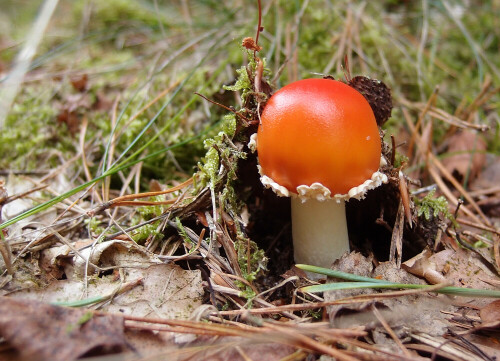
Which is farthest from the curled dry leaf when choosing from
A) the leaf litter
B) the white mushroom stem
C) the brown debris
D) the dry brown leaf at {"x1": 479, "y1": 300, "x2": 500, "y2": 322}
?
the brown debris

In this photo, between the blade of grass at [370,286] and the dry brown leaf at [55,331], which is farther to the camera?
the blade of grass at [370,286]

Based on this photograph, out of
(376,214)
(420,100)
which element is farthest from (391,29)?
(376,214)

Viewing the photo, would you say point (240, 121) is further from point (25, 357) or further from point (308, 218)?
point (25, 357)

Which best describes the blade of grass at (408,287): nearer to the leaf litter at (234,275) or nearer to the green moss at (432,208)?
the leaf litter at (234,275)

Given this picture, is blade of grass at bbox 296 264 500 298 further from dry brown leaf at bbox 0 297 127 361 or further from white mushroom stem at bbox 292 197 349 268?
dry brown leaf at bbox 0 297 127 361

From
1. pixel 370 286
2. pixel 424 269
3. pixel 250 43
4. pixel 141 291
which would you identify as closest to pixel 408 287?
pixel 370 286

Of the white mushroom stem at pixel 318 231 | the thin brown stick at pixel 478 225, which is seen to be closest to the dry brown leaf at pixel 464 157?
the thin brown stick at pixel 478 225
